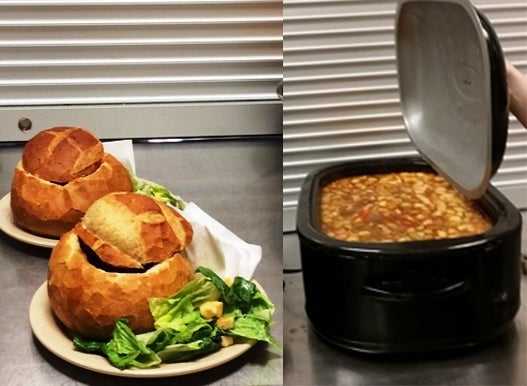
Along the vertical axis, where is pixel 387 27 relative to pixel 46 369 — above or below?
above

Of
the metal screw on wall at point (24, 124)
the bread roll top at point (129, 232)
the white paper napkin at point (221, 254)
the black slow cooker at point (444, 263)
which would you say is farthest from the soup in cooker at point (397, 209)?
the metal screw on wall at point (24, 124)

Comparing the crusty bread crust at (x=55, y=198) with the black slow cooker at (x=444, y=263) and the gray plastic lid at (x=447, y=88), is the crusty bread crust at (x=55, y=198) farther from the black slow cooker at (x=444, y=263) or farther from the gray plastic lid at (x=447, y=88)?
the gray plastic lid at (x=447, y=88)

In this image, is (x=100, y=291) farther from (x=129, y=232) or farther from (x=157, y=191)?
(x=157, y=191)

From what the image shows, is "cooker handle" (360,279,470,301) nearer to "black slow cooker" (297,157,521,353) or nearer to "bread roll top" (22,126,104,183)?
"black slow cooker" (297,157,521,353)

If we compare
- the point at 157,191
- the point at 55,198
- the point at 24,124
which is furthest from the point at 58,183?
the point at 24,124

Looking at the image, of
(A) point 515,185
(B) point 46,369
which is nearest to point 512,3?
(A) point 515,185

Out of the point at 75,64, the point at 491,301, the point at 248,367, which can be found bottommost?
the point at 491,301

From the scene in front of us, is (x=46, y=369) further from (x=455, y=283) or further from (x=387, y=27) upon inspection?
(x=387, y=27)
